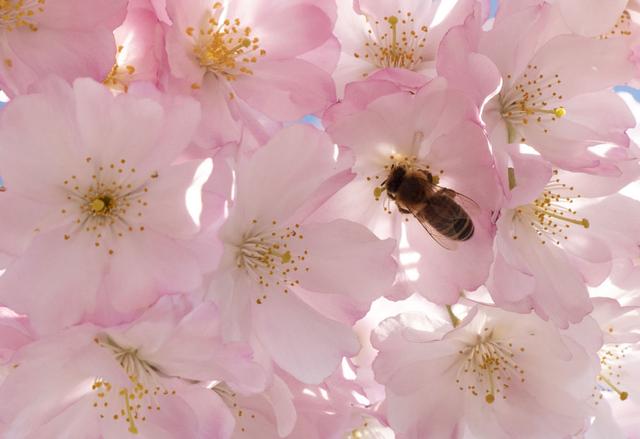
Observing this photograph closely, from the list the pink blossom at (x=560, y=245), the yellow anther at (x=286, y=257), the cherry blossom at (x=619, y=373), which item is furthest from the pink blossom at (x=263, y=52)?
the cherry blossom at (x=619, y=373)

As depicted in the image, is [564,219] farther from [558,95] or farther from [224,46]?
[224,46]

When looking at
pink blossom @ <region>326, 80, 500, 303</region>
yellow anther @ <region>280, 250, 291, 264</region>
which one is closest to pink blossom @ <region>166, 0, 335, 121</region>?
pink blossom @ <region>326, 80, 500, 303</region>

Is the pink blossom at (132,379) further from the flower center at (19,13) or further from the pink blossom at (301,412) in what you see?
the flower center at (19,13)

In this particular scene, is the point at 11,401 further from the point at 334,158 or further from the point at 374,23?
the point at 374,23

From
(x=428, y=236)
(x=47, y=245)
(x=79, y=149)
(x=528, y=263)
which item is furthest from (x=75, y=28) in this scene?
(x=528, y=263)

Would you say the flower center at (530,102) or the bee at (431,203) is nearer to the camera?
the bee at (431,203)

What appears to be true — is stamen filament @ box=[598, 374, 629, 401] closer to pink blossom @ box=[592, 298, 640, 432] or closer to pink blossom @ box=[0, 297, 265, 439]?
pink blossom @ box=[592, 298, 640, 432]
